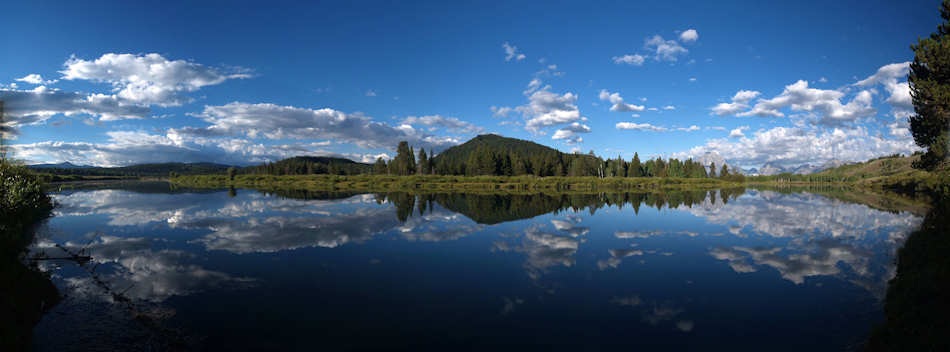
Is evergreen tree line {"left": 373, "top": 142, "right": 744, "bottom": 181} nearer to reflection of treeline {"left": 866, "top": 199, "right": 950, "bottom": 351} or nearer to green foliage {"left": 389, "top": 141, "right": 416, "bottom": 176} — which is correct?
green foliage {"left": 389, "top": 141, "right": 416, "bottom": 176}

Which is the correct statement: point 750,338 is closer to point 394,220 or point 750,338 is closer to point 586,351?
point 586,351

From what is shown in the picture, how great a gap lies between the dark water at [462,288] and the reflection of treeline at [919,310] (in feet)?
1.61

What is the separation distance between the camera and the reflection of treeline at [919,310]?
7.09 m

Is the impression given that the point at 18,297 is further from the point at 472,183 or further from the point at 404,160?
the point at 404,160

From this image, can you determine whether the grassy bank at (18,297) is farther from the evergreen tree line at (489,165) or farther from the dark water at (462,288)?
the evergreen tree line at (489,165)

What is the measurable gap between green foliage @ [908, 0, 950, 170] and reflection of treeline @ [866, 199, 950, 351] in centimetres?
2434

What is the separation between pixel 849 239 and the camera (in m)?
21.9

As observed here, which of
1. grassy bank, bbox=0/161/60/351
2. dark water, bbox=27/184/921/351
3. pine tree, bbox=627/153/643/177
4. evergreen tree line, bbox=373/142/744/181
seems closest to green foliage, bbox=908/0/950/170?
dark water, bbox=27/184/921/351

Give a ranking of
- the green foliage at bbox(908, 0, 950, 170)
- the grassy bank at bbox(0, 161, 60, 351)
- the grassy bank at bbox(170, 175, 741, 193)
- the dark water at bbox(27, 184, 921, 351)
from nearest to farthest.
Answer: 1. the grassy bank at bbox(0, 161, 60, 351)
2. the dark water at bbox(27, 184, 921, 351)
3. the green foliage at bbox(908, 0, 950, 170)
4. the grassy bank at bbox(170, 175, 741, 193)

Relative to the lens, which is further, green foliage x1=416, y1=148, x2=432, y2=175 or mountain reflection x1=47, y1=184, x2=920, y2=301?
green foliage x1=416, y1=148, x2=432, y2=175

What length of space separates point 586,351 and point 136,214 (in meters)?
41.0

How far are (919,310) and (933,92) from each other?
31.9 meters

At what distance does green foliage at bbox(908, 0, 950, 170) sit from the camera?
27.7 m

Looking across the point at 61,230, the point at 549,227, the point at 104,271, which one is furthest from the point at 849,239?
the point at 61,230
